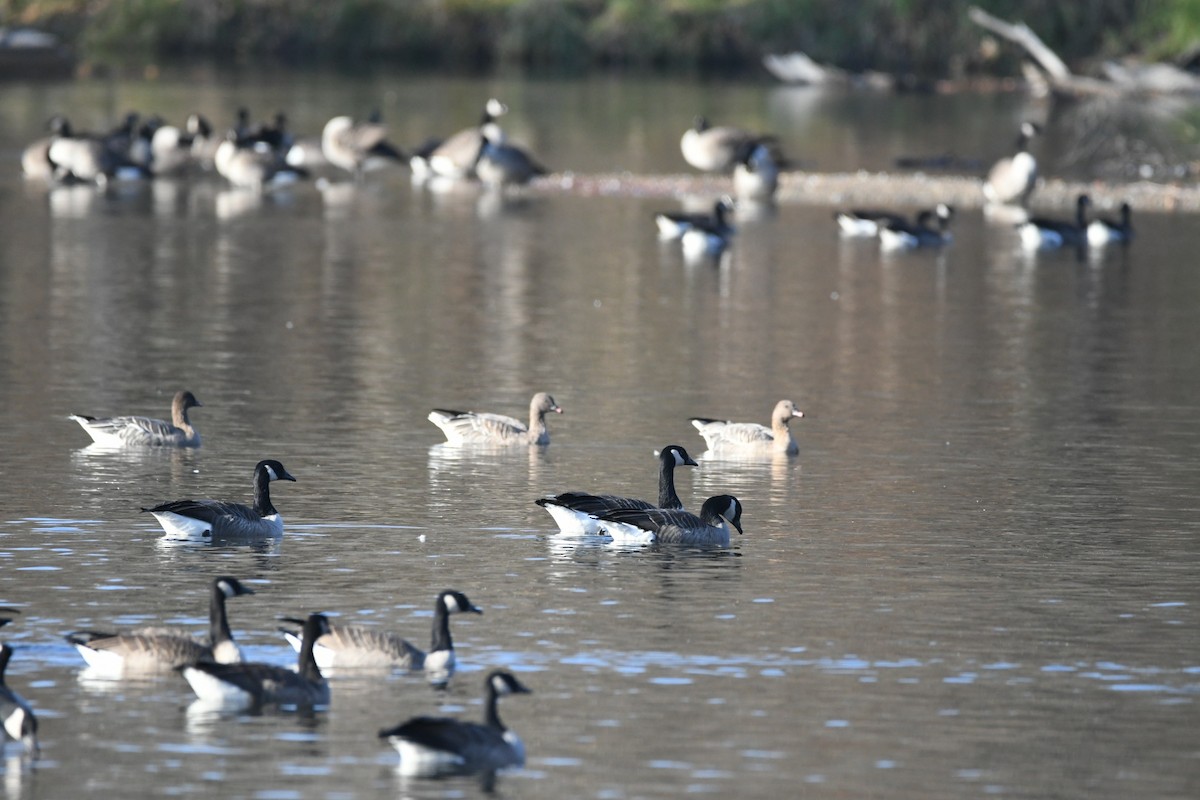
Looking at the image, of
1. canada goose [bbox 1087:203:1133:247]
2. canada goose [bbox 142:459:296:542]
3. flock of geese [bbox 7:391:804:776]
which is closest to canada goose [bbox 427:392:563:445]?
flock of geese [bbox 7:391:804:776]

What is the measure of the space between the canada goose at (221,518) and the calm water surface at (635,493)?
0.23m

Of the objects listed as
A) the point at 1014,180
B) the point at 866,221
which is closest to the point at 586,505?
the point at 866,221

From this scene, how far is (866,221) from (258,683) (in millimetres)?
28524

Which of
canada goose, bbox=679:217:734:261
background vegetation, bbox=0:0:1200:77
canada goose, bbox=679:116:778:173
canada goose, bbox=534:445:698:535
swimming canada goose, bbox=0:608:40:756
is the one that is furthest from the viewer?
background vegetation, bbox=0:0:1200:77

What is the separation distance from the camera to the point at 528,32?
3415 inches

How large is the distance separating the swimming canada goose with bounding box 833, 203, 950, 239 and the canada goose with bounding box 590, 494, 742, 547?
2237 centimetres

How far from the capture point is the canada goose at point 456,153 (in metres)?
47.8

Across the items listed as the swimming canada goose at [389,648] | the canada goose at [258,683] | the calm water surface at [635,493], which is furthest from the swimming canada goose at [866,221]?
the canada goose at [258,683]

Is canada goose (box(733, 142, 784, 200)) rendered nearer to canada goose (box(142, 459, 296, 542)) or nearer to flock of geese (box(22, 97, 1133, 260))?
flock of geese (box(22, 97, 1133, 260))

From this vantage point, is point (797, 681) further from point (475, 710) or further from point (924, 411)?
point (924, 411)

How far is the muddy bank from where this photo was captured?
45.8m

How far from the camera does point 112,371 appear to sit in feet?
82.7

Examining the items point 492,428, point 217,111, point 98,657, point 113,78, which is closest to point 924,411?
point 492,428

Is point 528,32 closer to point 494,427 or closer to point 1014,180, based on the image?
point 1014,180
